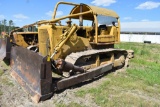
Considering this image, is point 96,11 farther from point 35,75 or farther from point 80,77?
point 35,75

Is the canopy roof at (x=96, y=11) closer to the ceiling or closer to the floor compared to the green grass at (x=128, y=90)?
closer to the ceiling

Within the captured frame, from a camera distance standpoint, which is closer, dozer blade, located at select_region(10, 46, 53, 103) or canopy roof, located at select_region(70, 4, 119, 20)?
dozer blade, located at select_region(10, 46, 53, 103)

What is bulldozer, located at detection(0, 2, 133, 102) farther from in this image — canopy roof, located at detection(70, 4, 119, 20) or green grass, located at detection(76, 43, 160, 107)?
green grass, located at detection(76, 43, 160, 107)

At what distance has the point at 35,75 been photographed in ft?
15.1

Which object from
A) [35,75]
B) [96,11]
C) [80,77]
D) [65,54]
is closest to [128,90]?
[80,77]

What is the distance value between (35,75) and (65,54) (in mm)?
1755

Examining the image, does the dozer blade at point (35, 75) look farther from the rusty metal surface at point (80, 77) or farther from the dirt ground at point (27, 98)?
the rusty metal surface at point (80, 77)

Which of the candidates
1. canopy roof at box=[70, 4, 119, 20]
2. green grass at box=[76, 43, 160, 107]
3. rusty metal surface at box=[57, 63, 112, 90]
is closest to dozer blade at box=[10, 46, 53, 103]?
rusty metal surface at box=[57, 63, 112, 90]

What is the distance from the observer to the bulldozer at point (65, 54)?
4496 mm

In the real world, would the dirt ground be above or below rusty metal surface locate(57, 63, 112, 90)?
below

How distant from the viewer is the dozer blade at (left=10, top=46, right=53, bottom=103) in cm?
431

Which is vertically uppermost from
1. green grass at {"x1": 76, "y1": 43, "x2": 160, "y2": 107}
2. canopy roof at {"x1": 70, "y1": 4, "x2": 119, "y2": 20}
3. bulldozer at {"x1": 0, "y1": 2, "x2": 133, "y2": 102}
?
canopy roof at {"x1": 70, "y1": 4, "x2": 119, "y2": 20}

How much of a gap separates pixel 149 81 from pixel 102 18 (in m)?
2.60

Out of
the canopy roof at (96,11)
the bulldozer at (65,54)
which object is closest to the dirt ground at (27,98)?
the bulldozer at (65,54)
